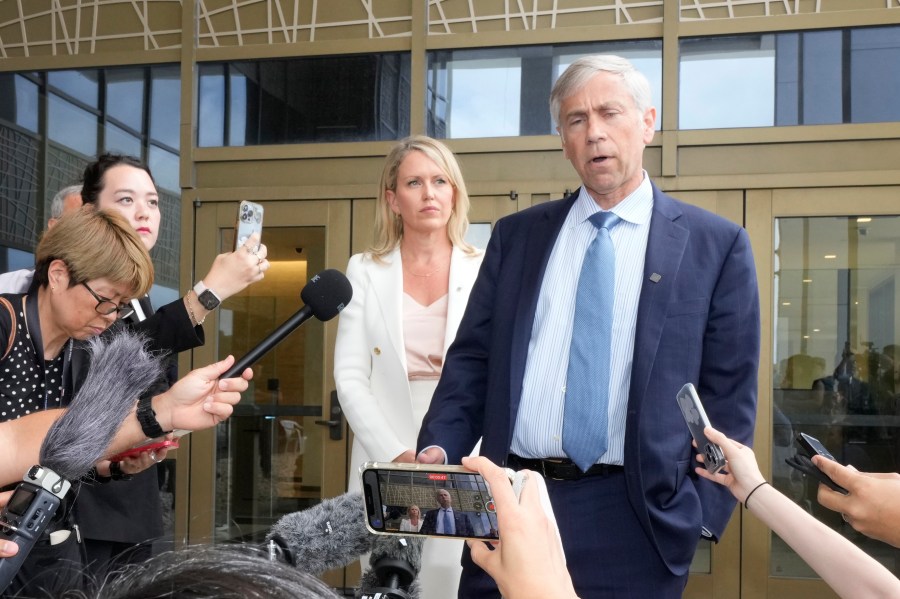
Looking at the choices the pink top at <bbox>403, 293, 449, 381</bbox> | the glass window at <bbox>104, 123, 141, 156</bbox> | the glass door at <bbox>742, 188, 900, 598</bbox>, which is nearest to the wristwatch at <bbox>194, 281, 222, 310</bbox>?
the pink top at <bbox>403, 293, 449, 381</bbox>

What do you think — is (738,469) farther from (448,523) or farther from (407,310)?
(407,310)

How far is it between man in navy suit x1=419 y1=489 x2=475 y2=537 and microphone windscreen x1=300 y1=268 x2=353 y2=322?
496mm

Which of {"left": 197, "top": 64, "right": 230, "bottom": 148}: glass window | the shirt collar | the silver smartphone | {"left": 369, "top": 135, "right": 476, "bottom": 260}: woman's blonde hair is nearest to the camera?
the silver smartphone

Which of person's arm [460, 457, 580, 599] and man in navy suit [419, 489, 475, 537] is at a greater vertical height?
person's arm [460, 457, 580, 599]

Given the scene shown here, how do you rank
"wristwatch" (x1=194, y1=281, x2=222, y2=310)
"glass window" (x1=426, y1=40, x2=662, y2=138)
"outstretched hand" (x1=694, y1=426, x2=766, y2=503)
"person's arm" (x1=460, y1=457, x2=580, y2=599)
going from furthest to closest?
"glass window" (x1=426, y1=40, x2=662, y2=138)
"wristwatch" (x1=194, y1=281, x2=222, y2=310)
"outstretched hand" (x1=694, y1=426, x2=766, y2=503)
"person's arm" (x1=460, y1=457, x2=580, y2=599)

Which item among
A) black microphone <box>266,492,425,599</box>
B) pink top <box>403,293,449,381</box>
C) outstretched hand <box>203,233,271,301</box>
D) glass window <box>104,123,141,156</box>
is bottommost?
black microphone <box>266,492,425,599</box>

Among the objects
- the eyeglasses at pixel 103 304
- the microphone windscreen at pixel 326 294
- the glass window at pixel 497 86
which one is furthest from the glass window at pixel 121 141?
the microphone windscreen at pixel 326 294

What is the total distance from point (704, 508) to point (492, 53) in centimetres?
394

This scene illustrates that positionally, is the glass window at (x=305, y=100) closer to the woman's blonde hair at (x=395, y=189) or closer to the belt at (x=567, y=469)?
the woman's blonde hair at (x=395, y=189)

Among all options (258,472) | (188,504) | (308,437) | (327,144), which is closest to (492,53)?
(327,144)

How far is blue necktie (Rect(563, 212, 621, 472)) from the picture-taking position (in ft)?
6.40

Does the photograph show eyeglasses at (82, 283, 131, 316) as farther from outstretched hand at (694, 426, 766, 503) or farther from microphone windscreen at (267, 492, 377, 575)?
outstretched hand at (694, 426, 766, 503)

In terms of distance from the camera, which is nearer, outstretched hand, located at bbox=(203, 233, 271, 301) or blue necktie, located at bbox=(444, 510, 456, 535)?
blue necktie, located at bbox=(444, 510, 456, 535)

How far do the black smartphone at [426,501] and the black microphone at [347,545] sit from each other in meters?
0.04
